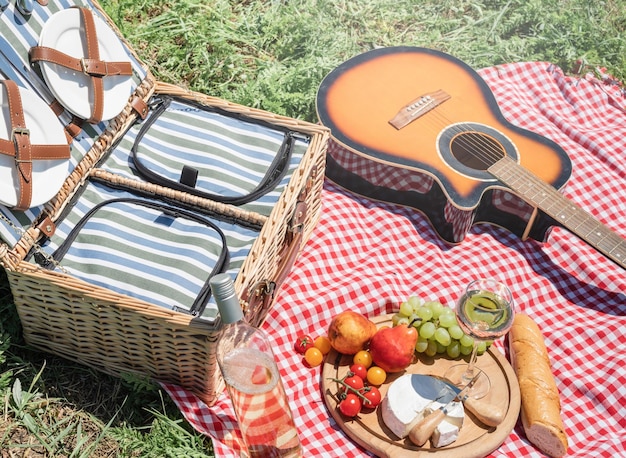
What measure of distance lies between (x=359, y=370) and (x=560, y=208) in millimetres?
1203

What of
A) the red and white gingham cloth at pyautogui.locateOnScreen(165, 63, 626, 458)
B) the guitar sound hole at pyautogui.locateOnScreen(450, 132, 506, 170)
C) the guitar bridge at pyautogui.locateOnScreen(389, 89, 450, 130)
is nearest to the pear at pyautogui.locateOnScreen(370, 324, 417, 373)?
the red and white gingham cloth at pyautogui.locateOnScreen(165, 63, 626, 458)

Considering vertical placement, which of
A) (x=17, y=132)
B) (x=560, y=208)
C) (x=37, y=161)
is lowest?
(x=560, y=208)

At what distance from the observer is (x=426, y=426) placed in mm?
2404

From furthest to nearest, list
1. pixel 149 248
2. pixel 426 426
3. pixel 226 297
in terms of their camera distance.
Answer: pixel 149 248 < pixel 426 426 < pixel 226 297

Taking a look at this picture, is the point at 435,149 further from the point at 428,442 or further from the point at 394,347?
the point at 428,442

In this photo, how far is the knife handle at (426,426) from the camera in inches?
94.8

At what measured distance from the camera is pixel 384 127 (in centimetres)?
343

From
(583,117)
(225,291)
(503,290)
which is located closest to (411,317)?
(503,290)

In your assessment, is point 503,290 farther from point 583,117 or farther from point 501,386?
point 583,117

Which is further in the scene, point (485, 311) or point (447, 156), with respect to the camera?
point (447, 156)

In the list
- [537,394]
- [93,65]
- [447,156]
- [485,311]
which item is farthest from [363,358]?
[93,65]

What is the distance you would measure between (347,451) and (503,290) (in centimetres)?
81

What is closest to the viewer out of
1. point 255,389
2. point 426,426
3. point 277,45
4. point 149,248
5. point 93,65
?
point 255,389

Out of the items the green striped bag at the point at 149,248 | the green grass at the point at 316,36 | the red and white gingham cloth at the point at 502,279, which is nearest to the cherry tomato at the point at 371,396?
the red and white gingham cloth at the point at 502,279
